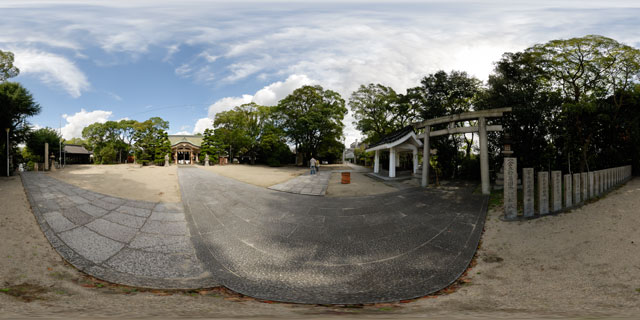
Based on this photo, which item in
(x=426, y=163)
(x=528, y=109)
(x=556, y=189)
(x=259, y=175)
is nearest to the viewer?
(x=556, y=189)

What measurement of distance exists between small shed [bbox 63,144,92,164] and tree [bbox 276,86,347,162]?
2637 cm

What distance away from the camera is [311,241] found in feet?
14.0

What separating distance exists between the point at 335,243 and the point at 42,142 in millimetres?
30514

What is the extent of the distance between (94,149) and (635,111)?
133 feet

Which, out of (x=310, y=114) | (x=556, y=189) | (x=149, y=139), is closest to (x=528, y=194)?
(x=556, y=189)

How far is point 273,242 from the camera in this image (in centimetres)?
418

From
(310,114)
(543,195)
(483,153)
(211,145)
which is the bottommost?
(543,195)

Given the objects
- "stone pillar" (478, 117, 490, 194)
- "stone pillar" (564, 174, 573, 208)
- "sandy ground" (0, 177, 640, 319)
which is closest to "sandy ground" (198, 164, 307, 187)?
"sandy ground" (0, 177, 640, 319)

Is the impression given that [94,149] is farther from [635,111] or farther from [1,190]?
[635,111]

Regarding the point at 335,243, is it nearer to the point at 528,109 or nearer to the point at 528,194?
the point at 528,194

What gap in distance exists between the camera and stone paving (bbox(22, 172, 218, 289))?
3346 millimetres

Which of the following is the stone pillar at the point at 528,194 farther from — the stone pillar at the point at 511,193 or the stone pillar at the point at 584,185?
the stone pillar at the point at 584,185

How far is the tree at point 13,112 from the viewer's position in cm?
996

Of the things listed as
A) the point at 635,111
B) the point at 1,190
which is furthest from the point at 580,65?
the point at 1,190
